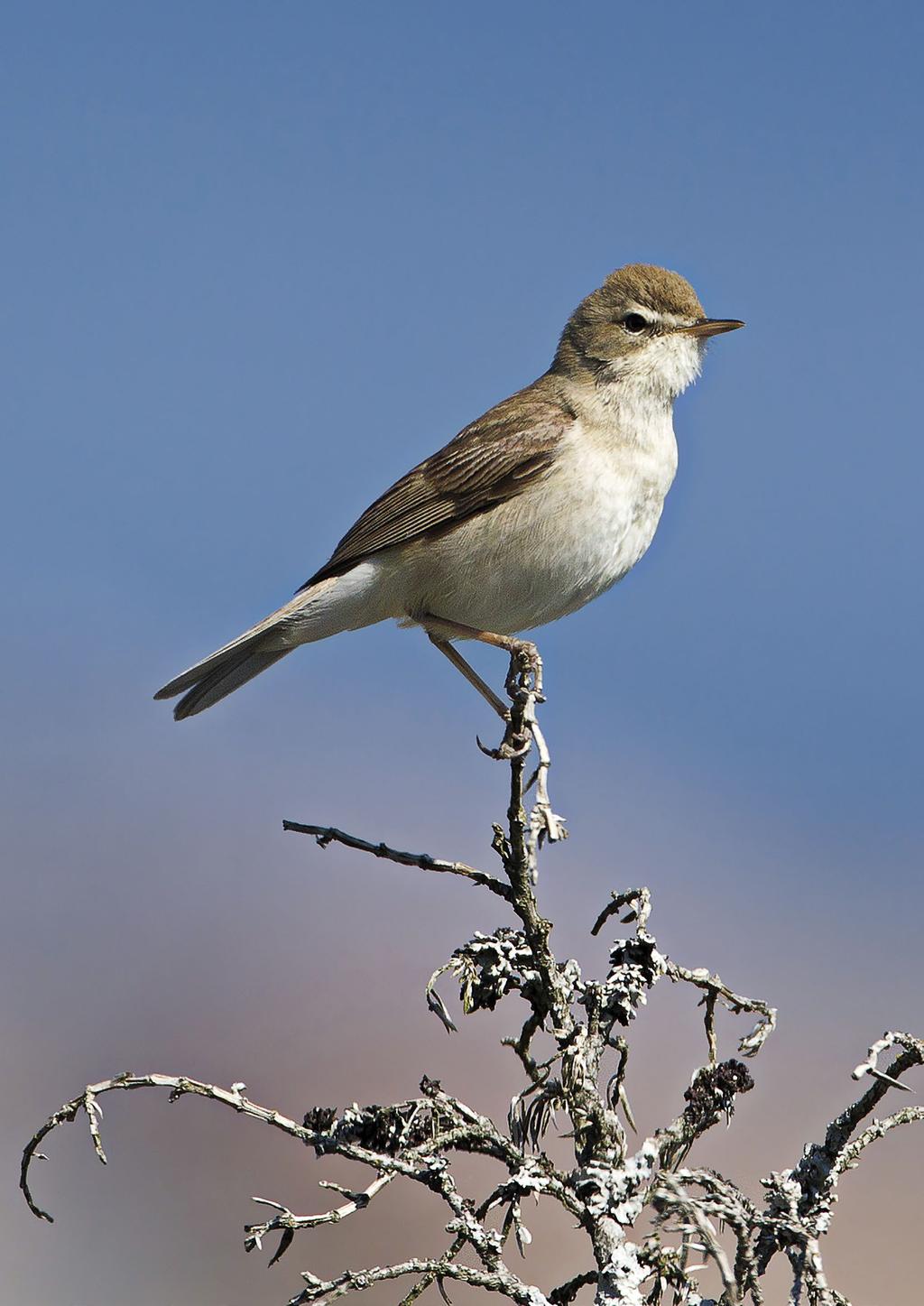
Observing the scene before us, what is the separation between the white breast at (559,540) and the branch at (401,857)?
2077 millimetres

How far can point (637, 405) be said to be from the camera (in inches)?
237

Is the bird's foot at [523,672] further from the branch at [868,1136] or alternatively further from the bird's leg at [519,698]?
the branch at [868,1136]

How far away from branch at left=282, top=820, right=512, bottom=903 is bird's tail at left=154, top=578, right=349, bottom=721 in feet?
7.06

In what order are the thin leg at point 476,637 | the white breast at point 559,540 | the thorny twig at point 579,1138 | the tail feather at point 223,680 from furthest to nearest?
the tail feather at point 223,680 → the white breast at point 559,540 → the thin leg at point 476,637 → the thorny twig at point 579,1138

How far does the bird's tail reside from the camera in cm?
588

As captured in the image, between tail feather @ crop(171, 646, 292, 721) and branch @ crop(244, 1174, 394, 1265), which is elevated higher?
tail feather @ crop(171, 646, 292, 721)

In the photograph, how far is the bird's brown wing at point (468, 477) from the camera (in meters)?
5.73

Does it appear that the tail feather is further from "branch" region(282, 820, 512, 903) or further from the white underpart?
"branch" region(282, 820, 512, 903)

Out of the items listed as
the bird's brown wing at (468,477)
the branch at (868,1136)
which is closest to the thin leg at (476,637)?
the bird's brown wing at (468,477)

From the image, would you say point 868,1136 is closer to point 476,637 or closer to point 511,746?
point 511,746

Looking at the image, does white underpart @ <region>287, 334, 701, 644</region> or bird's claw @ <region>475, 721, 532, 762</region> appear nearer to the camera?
bird's claw @ <region>475, 721, 532, 762</region>

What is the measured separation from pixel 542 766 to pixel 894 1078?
1.23 meters

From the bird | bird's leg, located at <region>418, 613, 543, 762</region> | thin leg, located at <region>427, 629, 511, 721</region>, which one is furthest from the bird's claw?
thin leg, located at <region>427, 629, 511, 721</region>

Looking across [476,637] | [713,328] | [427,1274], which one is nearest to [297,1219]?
[427,1274]
